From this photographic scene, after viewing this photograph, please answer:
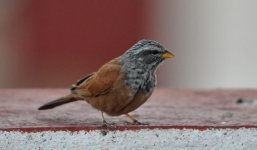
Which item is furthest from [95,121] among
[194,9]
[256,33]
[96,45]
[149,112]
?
[194,9]

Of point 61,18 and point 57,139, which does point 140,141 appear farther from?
point 61,18

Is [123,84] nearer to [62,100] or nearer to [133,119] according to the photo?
[133,119]

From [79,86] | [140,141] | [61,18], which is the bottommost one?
[140,141]

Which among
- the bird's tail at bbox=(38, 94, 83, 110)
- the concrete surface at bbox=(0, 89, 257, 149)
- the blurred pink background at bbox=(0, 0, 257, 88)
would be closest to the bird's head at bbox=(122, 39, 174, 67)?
the concrete surface at bbox=(0, 89, 257, 149)

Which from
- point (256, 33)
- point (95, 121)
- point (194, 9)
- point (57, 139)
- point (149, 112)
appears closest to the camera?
point (57, 139)

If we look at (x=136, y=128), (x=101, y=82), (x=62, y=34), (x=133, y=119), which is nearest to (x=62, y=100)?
(x=101, y=82)

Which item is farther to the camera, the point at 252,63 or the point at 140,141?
the point at 252,63

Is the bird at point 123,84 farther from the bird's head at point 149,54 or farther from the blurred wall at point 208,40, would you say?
the blurred wall at point 208,40

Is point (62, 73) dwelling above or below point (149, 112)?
above
